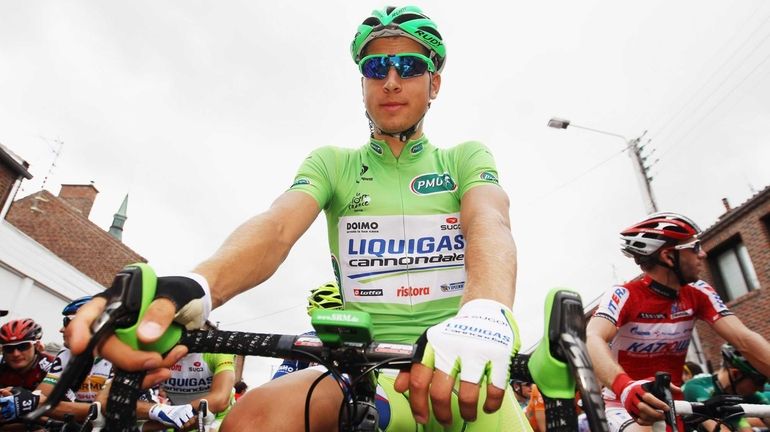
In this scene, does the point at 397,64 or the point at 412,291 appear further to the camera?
the point at 397,64

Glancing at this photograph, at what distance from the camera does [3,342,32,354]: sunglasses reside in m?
6.97

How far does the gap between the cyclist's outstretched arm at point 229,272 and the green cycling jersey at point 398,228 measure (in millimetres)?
201

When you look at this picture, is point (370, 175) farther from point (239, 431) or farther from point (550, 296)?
point (550, 296)

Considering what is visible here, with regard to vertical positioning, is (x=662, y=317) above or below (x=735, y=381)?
above

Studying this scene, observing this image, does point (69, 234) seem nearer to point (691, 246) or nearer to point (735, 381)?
point (691, 246)

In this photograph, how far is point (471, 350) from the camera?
1161 mm

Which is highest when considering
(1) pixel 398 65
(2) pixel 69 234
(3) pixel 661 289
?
(2) pixel 69 234

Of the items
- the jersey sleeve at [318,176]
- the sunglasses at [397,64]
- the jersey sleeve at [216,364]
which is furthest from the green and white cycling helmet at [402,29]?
the jersey sleeve at [216,364]

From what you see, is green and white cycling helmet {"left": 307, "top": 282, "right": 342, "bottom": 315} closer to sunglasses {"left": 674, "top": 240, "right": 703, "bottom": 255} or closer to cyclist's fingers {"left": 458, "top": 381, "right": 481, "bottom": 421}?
sunglasses {"left": 674, "top": 240, "right": 703, "bottom": 255}

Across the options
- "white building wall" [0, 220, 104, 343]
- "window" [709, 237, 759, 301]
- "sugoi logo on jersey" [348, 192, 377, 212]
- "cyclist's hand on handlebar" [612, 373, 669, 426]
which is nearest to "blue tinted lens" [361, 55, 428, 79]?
"sugoi logo on jersey" [348, 192, 377, 212]

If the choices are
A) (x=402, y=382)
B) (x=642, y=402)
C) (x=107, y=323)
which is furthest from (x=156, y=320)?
(x=642, y=402)

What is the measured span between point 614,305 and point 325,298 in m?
3.09

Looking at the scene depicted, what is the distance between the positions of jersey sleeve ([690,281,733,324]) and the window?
53.5ft

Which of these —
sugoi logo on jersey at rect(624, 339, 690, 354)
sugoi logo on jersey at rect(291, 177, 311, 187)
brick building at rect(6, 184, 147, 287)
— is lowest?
sugoi logo on jersey at rect(624, 339, 690, 354)
